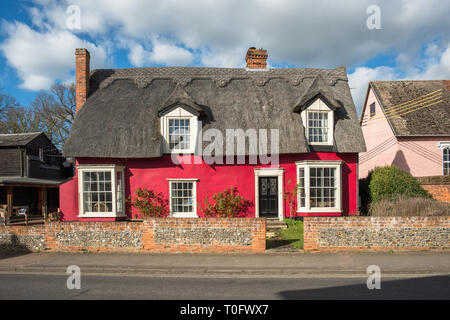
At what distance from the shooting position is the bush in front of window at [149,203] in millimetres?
15367

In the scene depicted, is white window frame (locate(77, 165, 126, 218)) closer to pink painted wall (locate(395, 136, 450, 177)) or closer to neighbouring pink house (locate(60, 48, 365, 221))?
neighbouring pink house (locate(60, 48, 365, 221))

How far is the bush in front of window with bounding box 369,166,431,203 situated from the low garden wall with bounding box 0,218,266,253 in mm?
7963

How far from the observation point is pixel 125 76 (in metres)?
18.7

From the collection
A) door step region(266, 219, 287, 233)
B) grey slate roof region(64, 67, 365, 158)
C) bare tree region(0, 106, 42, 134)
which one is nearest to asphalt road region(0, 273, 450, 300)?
door step region(266, 219, 287, 233)

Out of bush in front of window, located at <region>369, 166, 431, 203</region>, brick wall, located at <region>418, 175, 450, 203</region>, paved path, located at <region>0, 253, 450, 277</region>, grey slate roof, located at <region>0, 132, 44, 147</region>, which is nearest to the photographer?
paved path, located at <region>0, 253, 450, 277</region>

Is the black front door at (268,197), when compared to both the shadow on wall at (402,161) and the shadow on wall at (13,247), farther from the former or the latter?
the shadow on wall at (402,161)

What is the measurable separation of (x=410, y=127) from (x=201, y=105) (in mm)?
15745

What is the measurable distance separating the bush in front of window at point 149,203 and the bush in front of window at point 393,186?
10451mm

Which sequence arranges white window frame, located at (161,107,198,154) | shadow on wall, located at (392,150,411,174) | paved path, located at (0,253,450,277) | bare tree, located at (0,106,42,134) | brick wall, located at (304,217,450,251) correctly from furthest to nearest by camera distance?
bare tree, located at (0,106,42,134) < shadow on wall, located at (392,150,411,174) < white window frame, located at (161,107,198,154) < brick wall, located at (304,217,450,251) < paved path, located at (0,253,450,277)

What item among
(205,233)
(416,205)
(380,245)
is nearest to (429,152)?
(416,205)

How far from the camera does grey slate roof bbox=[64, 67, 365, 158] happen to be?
50.8 feet

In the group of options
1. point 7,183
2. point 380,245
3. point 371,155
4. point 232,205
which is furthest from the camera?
point 371,155
